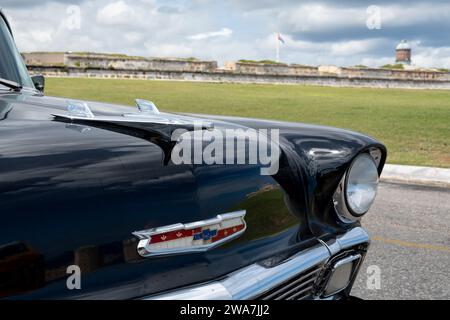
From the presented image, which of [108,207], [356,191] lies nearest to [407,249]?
[356,191]

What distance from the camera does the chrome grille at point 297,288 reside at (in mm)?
1616

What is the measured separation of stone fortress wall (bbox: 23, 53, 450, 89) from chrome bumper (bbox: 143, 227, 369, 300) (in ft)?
135

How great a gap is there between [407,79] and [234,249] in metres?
48.2

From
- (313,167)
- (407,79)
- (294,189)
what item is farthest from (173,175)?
(407,79)

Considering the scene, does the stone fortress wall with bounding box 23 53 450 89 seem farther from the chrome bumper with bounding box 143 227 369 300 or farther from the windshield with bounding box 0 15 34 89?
the chrome bumper with bounding box 143 227 369 300

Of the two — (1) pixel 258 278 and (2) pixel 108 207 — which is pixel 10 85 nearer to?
(2) pixel 108 207

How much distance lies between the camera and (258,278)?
61.7 inches

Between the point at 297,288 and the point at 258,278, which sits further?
the point at 297,288

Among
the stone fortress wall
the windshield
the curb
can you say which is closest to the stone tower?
the stone fortress wall

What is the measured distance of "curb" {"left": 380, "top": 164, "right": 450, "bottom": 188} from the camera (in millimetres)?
7679

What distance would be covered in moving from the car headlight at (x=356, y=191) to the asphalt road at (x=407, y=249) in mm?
1369

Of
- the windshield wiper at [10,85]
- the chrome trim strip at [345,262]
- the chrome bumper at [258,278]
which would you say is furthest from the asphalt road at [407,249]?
the windshield wiper at [10,85]

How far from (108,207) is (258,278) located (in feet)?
1.82
